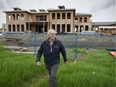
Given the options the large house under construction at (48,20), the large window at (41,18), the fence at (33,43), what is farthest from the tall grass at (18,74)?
the large window at (41,18)

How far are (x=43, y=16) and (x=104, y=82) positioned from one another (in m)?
47.3

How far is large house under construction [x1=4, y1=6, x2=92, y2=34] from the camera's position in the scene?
48719 mm

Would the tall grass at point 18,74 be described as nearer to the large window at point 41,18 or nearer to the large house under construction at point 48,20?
the large house under construction at point 48,20

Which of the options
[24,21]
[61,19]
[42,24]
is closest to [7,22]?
[24,21]

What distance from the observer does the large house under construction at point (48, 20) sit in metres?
48.7

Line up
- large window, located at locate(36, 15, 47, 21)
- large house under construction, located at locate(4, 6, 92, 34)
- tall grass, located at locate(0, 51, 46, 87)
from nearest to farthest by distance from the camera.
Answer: tall grass, located at locate(0, 51, 46, 87) < large house under construction, located at locate(4, 6, 92, 34) < large window, located at locate(36, 15, 47, 21)

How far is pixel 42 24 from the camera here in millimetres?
52375

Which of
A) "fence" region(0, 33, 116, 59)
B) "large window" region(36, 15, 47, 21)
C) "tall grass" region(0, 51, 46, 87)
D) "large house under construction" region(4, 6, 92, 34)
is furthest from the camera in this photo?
"large window" region(36, 15, 47, 21)

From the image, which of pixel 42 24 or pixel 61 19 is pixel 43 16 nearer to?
pixel 42 24

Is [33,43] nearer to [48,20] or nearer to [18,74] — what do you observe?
[18,74]

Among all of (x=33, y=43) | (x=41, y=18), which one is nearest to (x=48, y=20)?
(x=41, y=18)

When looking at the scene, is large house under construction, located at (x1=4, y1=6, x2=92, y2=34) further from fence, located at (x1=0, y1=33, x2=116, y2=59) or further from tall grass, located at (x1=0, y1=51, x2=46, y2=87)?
tall grass, located at (x1=0, y1=51, x2=46, y2=87)

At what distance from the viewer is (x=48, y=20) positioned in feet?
164

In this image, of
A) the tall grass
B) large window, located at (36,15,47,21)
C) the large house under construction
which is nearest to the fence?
the tall grass
